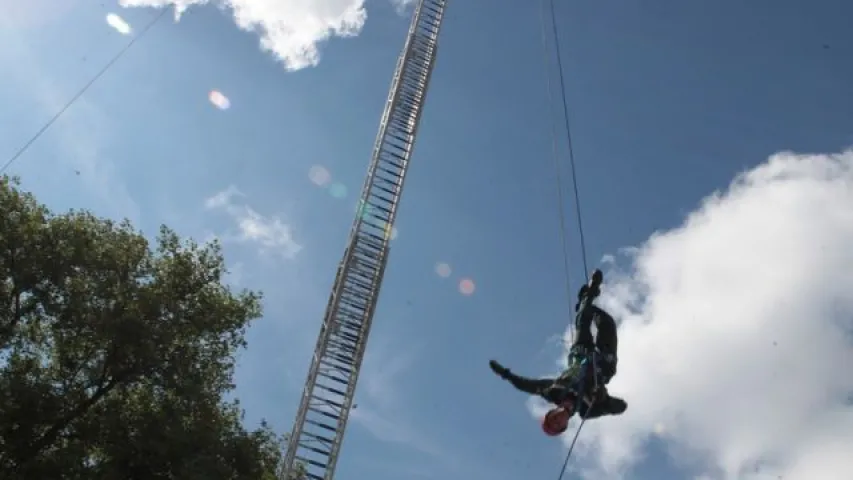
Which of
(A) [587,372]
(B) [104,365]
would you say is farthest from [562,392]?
(B) [104,365]

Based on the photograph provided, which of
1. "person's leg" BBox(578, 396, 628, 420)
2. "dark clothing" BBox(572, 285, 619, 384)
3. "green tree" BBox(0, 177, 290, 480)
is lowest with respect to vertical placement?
"person's leg" BBox(578, 396, 628, 420)

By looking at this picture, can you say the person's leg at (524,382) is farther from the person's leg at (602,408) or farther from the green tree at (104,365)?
the green tree at (104,365)

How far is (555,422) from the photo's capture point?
32.1ft

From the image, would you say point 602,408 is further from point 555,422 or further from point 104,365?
point 104,365

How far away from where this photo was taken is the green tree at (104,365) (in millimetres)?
18094

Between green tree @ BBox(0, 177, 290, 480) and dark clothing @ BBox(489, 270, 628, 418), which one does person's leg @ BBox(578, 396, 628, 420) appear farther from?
green tree @ BBox(0, 177, 290, 480)

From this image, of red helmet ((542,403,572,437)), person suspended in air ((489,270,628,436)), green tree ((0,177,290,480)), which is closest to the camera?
red helmet ((542,403,572,437))

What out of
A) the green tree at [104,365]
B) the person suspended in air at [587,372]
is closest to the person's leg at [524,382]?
the person suspended in air at [587,372]

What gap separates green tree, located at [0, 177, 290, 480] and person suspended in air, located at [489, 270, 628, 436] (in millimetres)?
10666

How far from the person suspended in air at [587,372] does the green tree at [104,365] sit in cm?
1067

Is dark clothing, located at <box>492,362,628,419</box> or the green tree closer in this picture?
dark clothing, located at <box>492,362,628,419</box>

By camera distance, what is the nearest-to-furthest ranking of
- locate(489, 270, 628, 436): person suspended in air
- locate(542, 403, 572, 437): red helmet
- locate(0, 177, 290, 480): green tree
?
locate(542, 403, 572, 437): red helmet, locate(489, 270, 628, 436): person suspended in air, locate(0, 177, 290, 480): green tree

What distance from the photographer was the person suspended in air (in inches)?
403

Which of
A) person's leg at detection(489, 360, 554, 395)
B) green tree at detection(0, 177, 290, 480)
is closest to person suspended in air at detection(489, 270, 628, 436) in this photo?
person's leg at detection(489, 360, 554, 395)
